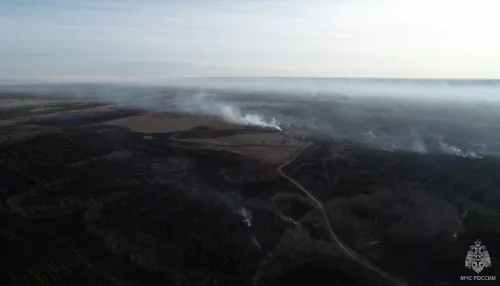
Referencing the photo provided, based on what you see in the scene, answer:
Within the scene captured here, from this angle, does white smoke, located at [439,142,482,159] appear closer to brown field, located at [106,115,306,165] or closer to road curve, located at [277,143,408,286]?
brown field, located at [106,115,306,165]

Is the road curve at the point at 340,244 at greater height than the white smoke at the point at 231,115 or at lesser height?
lesser

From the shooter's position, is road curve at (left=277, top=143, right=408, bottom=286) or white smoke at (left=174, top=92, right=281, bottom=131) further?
white smoke at (left=174, top=92, right=281, bottom=131)

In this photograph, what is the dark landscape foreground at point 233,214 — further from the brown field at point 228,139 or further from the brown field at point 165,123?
the brown field at point 165,123

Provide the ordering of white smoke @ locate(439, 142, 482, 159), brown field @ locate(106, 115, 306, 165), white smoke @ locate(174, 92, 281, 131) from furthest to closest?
white smoke @ locate(174, 92, 281, 131) < white smoke @ locate(439, 142, 482, 159) < brown field @ locate(106, 115, 306, 165)

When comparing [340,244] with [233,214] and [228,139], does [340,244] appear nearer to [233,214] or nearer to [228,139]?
[233,214]

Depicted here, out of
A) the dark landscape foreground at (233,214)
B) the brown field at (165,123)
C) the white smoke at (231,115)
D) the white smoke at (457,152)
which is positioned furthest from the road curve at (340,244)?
the white smoke at (231,115)

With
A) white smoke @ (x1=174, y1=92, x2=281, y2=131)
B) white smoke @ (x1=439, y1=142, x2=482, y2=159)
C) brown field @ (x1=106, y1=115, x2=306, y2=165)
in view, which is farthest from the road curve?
white smoke @ (x1=174, y1=92, x2=281, y2=131)

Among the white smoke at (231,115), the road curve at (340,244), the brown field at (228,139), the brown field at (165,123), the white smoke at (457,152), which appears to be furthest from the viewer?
the white smoke at (231,115)

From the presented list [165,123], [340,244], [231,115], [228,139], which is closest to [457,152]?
[228,139]

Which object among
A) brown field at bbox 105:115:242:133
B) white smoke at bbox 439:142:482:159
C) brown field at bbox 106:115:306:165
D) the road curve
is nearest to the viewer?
the road curve
